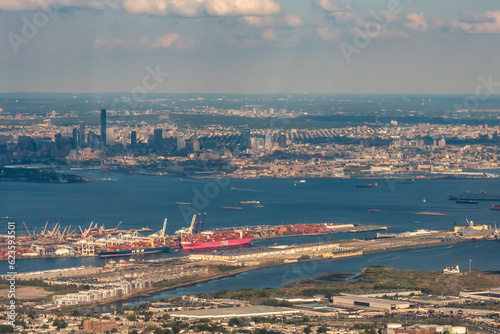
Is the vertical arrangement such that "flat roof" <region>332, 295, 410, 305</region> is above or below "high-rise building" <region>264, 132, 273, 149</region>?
below

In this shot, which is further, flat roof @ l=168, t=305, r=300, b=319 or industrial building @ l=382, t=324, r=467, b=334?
flat roof @ l=168, t=305, r=300, b=319

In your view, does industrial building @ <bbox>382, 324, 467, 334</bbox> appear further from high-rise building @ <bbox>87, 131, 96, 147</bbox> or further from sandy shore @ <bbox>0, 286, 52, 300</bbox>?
high-rise building @ <bbox>87, 131, 96, 147</bbox>

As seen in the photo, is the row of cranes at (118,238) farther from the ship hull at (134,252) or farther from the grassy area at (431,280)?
the grassy area at (431,280)

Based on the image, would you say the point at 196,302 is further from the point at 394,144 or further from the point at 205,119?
the point at 205,119

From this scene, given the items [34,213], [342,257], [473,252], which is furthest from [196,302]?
[34,213]

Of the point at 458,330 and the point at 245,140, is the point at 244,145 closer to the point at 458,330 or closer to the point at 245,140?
the point at 245,140

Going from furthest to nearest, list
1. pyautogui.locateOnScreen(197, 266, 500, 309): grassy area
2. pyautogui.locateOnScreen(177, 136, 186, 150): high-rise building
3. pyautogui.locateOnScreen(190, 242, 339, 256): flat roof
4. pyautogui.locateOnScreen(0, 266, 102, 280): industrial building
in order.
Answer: pyautogui.locateOnScreen(177, 136, 186, 150): high-rise building < pyautogui.locateOnScreen(190, 242, 339, 256): flat roof < pyautogui.locateOnScreen(0, 266, 102, 280): industrial building < pyautogui.locateOnScreen(197, 266, 500, 309): grassy area

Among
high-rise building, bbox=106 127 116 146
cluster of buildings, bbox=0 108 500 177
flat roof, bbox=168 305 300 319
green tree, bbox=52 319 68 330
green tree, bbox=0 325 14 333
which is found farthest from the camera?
high-rise building, bbox=106 127 116 146

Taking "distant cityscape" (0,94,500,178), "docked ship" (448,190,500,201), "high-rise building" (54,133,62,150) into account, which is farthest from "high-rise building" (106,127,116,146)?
"docked ship" (448,190,500,201)
